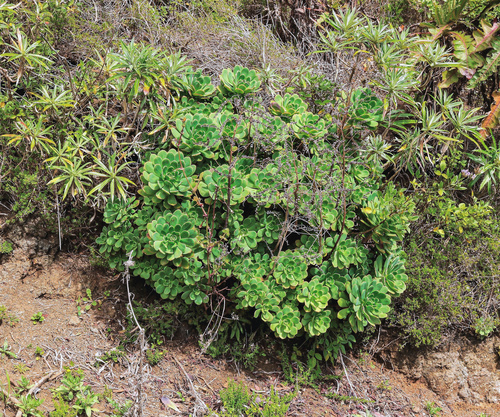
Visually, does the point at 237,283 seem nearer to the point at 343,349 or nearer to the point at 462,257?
the point at 343,349

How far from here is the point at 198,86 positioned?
3.35 m

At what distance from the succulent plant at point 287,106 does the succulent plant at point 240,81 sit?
197 millimetres

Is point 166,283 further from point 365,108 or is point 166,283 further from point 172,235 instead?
point 365,108

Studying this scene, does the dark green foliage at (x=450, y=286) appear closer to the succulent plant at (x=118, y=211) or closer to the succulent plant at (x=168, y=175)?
the succulent plant at (x=168, y=175)

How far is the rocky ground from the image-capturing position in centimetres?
290

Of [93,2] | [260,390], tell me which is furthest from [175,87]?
[260,390]

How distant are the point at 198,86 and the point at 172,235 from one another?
1.22 m

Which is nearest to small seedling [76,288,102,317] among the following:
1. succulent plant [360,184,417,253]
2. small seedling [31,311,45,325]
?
small seedling [31,311,45,325]

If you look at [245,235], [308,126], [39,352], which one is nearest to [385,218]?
[308,126]

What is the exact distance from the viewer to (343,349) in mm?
3369

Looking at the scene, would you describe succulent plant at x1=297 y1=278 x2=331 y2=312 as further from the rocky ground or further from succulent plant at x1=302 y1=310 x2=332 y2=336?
the rocky ground

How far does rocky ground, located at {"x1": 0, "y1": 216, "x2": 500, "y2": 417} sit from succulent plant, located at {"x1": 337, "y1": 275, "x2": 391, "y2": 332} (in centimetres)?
50

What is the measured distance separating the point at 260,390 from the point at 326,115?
2.21 m

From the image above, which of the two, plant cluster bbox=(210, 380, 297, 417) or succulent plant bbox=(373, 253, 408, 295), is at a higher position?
succulent plant bbox=(373, 253, 408, 295)
